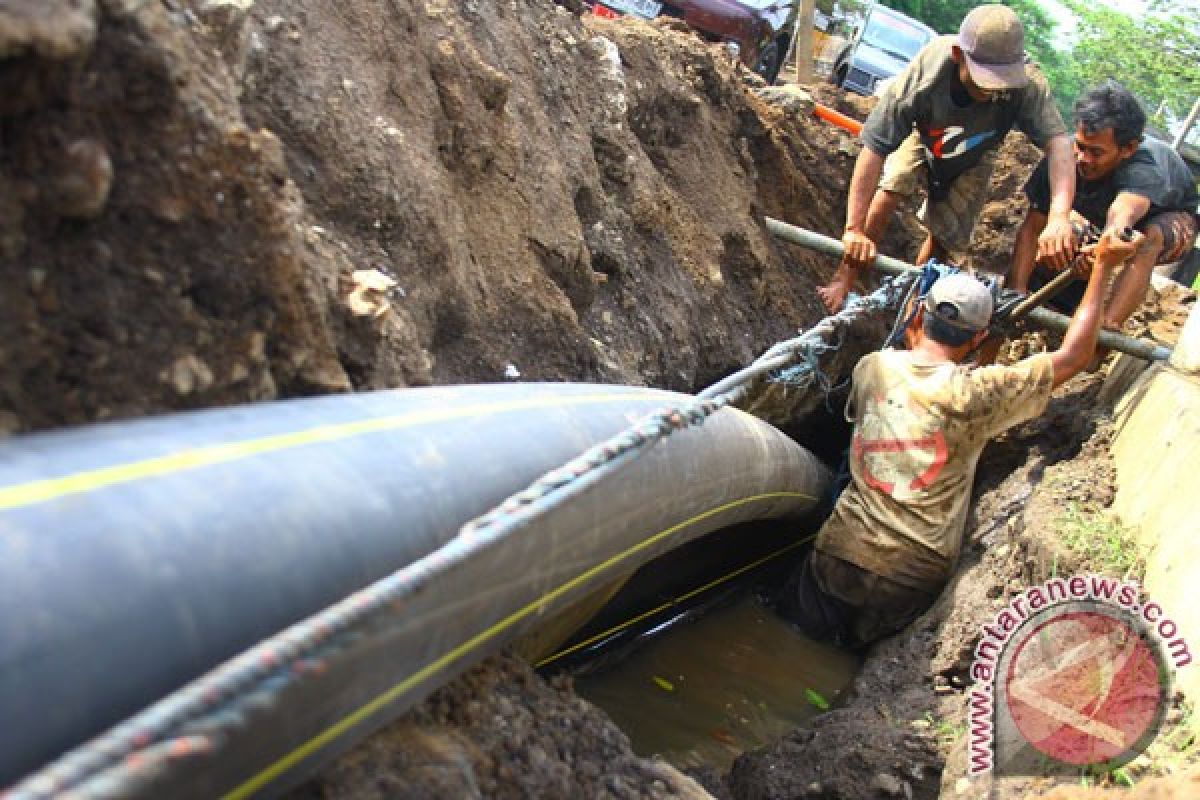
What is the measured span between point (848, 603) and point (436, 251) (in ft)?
7.97

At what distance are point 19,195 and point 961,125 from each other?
172 inches

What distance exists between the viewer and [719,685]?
13.5 ft

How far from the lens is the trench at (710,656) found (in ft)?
12.2

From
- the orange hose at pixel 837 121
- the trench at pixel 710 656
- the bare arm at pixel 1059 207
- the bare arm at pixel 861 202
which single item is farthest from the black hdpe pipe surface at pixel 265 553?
the orange hose at pixel 837 121

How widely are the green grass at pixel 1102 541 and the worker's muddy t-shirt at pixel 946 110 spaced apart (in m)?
1.91

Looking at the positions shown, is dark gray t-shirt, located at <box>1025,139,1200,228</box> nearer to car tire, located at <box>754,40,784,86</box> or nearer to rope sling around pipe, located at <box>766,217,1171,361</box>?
rope sling around pipe, located at <box>766,217,1171,361</box>

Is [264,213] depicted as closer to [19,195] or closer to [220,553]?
[19,195]

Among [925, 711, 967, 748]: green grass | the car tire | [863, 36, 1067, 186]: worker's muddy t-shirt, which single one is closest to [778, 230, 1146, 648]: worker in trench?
[863, 36, 1067, 186]: worker's muddy t-shirt

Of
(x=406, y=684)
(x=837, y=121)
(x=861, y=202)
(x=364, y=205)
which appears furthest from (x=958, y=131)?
(x=406, y=684)

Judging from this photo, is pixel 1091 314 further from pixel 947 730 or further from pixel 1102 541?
pixel 947 730

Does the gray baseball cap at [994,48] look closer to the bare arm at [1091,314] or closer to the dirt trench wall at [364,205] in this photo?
the bare arm at [1091,314]

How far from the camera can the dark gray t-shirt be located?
4.95 m

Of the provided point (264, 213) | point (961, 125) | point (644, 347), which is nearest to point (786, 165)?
point (961, 125)

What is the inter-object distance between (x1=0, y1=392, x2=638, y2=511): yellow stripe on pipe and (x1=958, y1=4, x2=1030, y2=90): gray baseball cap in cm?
331
